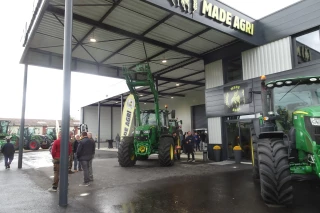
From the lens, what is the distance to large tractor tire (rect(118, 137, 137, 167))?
10922 millimetres

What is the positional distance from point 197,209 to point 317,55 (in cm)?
845

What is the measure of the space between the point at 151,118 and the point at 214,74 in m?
4.37

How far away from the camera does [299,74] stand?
995 centimetres

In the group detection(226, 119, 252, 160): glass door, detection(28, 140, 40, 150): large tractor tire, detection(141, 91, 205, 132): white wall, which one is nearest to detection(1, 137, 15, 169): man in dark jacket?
detection(226, 119, 252, 160): glass door

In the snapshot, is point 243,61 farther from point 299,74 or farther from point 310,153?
point 310,153

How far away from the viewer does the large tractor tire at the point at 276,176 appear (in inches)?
182

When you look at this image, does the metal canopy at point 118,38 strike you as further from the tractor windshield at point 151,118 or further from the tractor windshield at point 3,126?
the tractor windshield at point 3,126

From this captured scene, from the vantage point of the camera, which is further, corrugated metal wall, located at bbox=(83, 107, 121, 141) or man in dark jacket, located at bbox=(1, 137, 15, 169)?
corrugated metal wall, located at bbox=(83, 107, 121, 141)

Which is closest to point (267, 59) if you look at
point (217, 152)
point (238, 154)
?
point (238, 154)

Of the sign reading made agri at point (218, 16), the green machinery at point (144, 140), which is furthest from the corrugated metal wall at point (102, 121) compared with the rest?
the sign reading made agri at point (218, 16)

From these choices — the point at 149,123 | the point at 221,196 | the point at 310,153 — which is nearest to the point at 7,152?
the point at 149,123

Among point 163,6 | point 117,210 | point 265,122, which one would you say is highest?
point 163,6

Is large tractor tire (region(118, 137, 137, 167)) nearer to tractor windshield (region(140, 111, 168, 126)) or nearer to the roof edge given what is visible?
tractor windshield (region(140, 111, 168, 126))

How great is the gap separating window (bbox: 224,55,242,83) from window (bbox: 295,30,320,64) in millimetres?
2868
